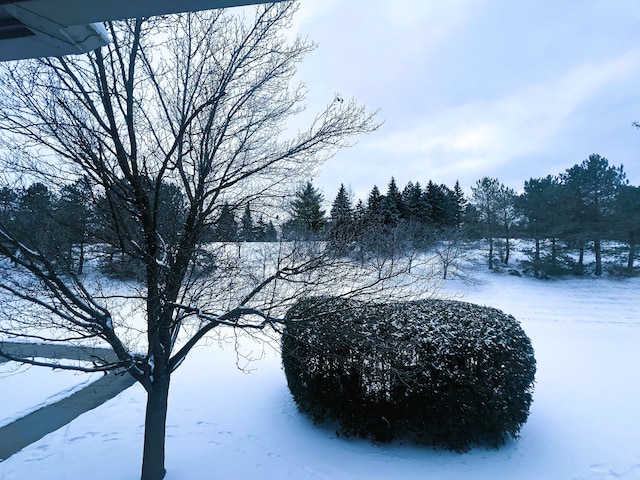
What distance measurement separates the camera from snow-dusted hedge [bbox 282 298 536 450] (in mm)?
3803

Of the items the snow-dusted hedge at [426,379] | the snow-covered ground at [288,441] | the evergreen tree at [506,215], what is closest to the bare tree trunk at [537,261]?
the evergreen tree at [506,215]

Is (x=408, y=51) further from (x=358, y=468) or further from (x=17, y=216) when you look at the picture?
(x=358, y=468)

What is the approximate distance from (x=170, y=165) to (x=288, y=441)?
3.67 metres

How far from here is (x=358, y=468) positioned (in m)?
3.70

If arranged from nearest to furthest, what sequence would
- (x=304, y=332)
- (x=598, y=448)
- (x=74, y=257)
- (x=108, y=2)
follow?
(x=108, y=2) → (x=74, y=257) → (x=304, y=332) → (x=598, y=448)

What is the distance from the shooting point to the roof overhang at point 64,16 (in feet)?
2.78

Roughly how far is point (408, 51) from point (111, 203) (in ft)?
8.68

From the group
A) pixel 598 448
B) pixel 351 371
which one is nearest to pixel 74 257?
pixel 351 371

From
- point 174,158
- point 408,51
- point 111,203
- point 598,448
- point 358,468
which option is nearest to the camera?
point 408,51

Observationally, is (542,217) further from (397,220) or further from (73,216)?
(73,216)

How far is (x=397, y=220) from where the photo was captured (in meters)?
8.70

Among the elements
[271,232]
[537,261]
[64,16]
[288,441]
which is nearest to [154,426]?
[288,441]

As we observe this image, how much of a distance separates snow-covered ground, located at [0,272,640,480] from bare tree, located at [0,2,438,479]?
952 millimetres

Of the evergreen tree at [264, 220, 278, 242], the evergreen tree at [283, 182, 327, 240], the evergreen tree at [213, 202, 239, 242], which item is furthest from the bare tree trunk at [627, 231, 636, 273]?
the evergreen tree at [213, 202, 239, 242]
